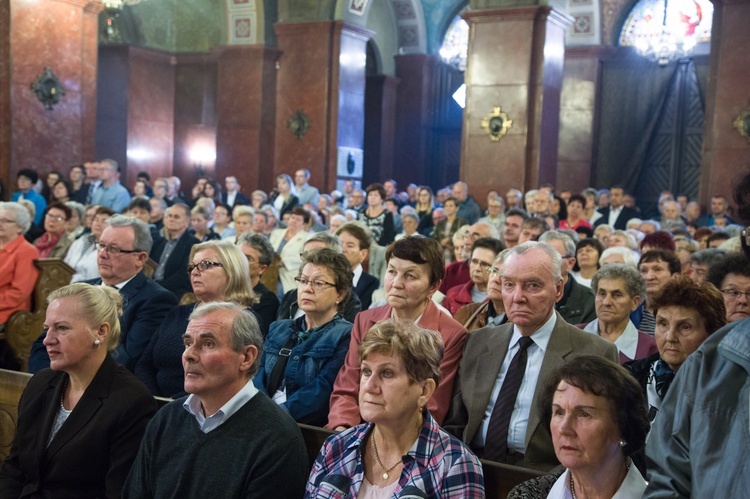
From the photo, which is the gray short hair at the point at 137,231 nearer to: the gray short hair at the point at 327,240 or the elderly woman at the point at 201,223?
the gray short hair at the point at 327,240

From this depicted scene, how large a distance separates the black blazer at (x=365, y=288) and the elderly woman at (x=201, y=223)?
274 centimetres

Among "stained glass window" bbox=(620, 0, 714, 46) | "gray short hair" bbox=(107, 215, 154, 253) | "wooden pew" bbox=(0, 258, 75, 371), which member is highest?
"stained glass window" bbox=(620, 0, 714, 46)

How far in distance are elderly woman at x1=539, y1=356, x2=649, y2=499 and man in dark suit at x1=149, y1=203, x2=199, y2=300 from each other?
5374mm

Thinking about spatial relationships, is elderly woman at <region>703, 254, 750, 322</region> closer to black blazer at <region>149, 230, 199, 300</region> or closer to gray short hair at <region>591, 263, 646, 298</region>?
gray short hair at <region>591, 263, 646, 298</region>

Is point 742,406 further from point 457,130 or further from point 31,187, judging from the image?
point 457,130

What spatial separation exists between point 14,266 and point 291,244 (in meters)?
2.52

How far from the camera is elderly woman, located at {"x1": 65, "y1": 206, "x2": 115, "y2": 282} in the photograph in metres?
7.14

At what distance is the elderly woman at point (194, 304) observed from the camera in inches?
166

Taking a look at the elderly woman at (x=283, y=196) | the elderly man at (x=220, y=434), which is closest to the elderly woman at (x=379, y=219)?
the elderly woman at (x=283, y=196)

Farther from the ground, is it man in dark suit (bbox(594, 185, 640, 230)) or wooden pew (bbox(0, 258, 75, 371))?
man in dark suit (bbox(594, 185, 640, 230))

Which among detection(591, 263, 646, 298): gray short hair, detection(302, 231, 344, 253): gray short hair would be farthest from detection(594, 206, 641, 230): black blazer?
detection(591, 263, 646, 298): gray short hair

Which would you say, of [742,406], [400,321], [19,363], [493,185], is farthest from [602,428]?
[493,185]

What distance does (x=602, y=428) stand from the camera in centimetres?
244

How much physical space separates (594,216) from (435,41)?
925cm
